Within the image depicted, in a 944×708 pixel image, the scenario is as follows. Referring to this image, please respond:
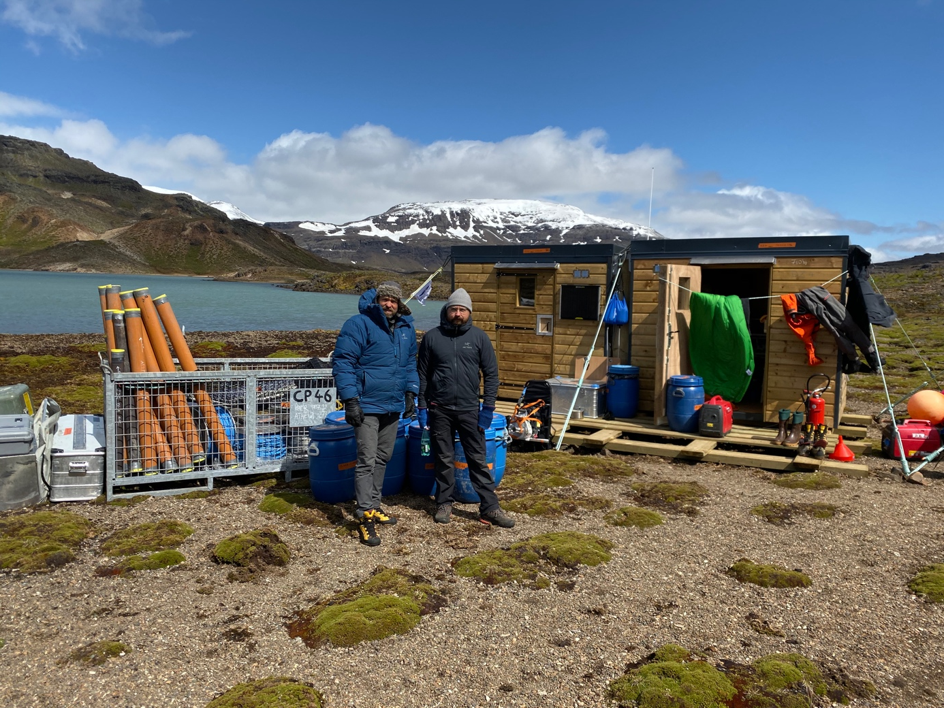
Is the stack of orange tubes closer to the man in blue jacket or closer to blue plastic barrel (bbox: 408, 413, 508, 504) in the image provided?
blue plastic barrel (bbox: 408, 413, 508, 504)

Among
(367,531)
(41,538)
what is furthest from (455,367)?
(41,538)

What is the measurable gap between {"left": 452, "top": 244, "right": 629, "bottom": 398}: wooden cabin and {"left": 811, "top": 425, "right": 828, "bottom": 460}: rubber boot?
11.8 ft

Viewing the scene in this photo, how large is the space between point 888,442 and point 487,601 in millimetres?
8073

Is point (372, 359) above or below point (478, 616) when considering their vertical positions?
above

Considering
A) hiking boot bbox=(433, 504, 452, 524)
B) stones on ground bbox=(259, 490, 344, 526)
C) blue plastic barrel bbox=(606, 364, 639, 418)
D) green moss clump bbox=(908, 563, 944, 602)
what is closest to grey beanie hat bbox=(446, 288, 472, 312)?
hiking boot bbox=(433, 504, 452, 524)

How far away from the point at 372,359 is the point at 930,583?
5.32 meters

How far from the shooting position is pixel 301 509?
7.38m

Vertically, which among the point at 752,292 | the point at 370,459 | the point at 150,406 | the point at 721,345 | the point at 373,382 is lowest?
the point at 370,459

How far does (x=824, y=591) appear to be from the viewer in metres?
5.45

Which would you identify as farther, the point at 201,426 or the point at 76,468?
the point at 201,426

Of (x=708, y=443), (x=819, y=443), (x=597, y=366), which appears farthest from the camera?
(x=597, y=366)

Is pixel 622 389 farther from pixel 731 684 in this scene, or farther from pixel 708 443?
pixel 731 684

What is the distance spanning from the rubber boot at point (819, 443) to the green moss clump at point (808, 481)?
1.29ft

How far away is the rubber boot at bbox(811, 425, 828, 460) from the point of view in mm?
9445
